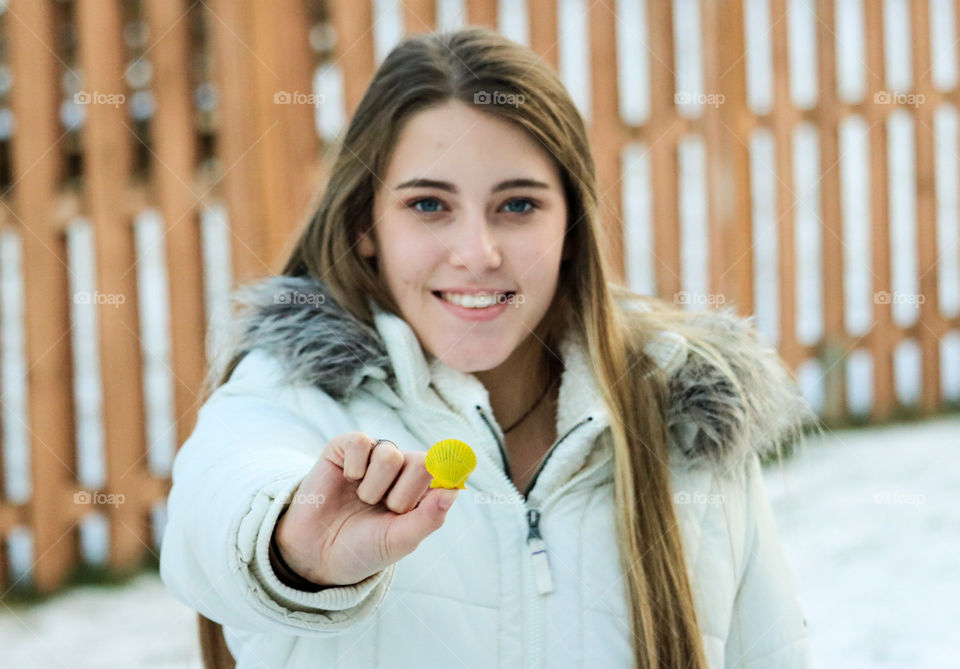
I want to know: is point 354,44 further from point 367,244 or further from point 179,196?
point 367,244

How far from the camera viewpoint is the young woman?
1.22 m

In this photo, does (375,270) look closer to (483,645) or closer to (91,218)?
(483,645)

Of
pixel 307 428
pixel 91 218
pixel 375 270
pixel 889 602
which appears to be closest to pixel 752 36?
pixel 889 602

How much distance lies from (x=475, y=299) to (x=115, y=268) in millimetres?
1982

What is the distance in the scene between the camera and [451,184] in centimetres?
137

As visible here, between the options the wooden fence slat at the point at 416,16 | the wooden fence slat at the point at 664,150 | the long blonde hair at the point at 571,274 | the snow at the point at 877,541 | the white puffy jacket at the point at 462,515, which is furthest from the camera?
the wooden fence slat at the point at 664,150

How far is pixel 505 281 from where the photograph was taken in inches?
54.8

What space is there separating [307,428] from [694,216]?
3.99m
